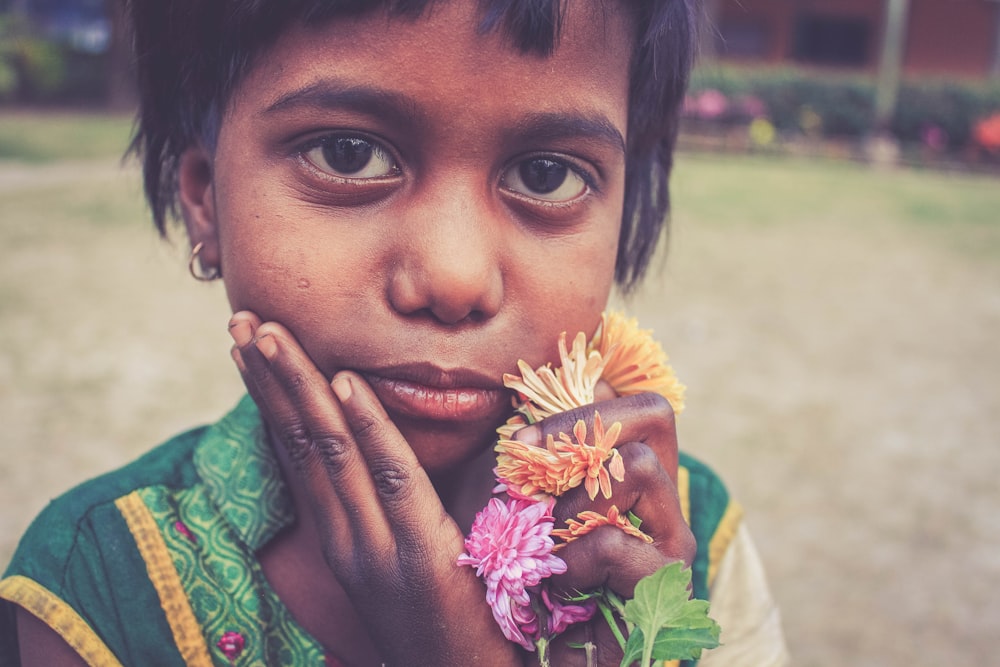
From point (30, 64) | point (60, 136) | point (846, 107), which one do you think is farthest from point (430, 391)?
point (30, 64)

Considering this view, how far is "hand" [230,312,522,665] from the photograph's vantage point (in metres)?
1.44

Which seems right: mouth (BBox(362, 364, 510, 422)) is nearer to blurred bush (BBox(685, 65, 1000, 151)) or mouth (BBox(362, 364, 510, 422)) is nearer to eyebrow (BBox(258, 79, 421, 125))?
eyebrow (BBox(258, 79, 421, 125))

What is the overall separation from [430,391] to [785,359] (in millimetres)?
5775

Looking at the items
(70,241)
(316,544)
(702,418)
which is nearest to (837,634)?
(702,418)

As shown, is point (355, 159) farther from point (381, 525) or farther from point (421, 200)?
point (381, 525)

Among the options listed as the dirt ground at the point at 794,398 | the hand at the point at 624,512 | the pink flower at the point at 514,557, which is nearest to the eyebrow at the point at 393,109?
the hand at the point at 624,512

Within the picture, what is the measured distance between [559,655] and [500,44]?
935 millimetres

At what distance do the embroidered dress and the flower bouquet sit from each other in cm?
48

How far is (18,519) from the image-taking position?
4.23m

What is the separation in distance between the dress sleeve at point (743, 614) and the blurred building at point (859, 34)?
26.7 metres

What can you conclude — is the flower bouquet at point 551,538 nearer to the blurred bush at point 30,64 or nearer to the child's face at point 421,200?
the child's face at point 421,200

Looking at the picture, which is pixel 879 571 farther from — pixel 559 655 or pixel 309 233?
pixel 309 233

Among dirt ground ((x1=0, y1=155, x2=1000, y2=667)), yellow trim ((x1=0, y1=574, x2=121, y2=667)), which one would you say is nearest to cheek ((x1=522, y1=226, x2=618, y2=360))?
yellow trim ((x1=0, y1=574, x2=121, y2=667))

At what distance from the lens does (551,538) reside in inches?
55.0
